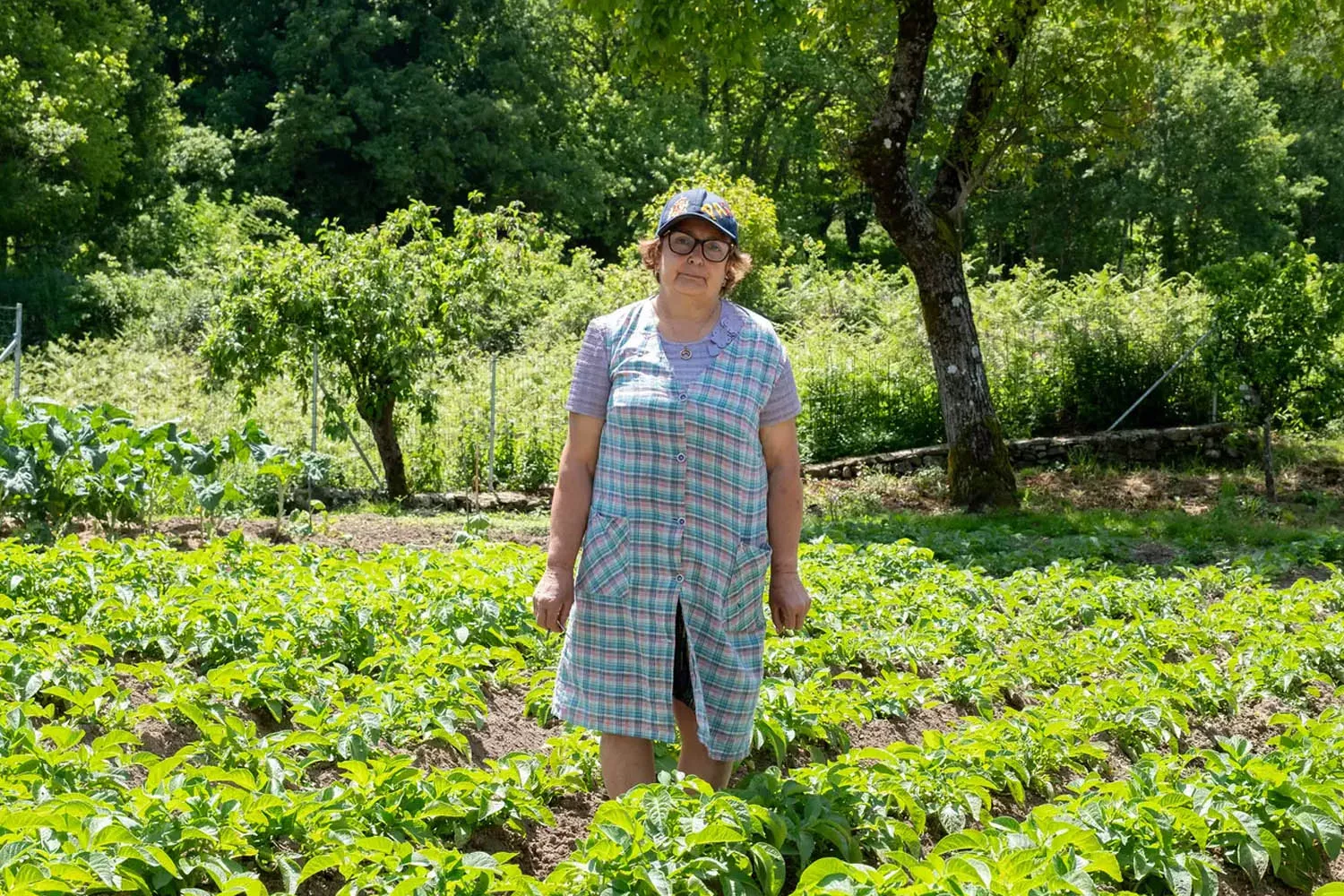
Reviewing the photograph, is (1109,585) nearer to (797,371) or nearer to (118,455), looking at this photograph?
(118,455)

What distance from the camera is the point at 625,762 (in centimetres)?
365

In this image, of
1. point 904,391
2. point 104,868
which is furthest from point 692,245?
point 904,391

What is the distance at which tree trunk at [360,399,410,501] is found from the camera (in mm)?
12695

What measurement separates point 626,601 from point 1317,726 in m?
2.46

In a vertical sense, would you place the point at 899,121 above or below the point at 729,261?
above

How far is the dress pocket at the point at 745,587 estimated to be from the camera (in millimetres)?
3654

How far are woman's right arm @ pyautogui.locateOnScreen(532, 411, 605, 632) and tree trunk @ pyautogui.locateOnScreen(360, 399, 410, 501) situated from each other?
362 inches

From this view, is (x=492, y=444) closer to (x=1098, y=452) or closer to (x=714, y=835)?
(x=1098, y=452)

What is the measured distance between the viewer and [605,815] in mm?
3100

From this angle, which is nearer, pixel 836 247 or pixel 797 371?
pixel 797 371

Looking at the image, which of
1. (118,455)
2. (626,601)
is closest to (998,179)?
(118,455)

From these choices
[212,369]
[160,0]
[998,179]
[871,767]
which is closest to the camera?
[871,767]

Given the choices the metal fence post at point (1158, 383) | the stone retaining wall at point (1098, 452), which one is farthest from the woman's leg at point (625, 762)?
the metal fence post at point (1158, 383)

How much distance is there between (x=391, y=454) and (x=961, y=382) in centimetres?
538
